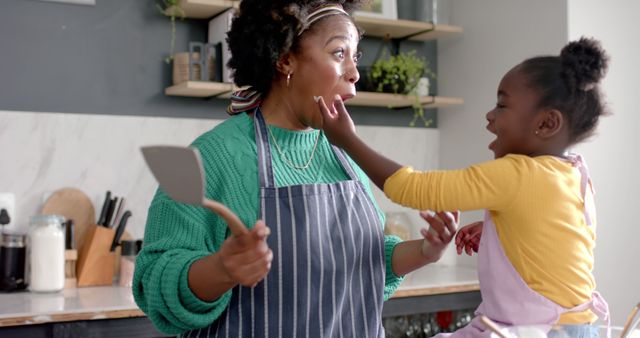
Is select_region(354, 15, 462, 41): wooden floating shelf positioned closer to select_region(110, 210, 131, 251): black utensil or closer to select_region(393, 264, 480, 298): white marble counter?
select_region(393, 264, 480, 298): white marble counter

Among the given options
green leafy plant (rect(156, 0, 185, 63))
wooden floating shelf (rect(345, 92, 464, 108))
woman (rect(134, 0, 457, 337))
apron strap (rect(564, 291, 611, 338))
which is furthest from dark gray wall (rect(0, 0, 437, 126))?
apron strap (rect(564, 291, 611, 338))

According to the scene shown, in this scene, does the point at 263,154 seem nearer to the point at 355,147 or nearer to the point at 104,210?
the point at 355,147

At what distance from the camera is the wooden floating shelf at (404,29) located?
340 centimetres

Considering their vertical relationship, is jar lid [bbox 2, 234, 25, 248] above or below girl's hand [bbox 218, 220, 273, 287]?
below

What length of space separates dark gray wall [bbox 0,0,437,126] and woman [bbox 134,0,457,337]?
1628 mm

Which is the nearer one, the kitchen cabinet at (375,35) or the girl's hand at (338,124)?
the girl's hand at (338,124)

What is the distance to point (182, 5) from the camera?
301cm

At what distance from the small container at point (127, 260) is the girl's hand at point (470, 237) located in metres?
1.66

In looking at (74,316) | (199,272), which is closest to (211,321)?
(199,272)

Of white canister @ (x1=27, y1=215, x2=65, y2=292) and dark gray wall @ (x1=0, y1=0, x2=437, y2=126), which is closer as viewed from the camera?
white canister @ (x1=27, y1=215, x2=65, y2=292)

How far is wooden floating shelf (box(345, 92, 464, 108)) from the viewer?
10.9ft

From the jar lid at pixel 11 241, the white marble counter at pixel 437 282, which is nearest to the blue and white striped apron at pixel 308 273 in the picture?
the white marble counter at pixel 437 282

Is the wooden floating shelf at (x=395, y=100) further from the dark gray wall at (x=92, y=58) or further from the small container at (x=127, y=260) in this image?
the small container at (x=127, y=260)

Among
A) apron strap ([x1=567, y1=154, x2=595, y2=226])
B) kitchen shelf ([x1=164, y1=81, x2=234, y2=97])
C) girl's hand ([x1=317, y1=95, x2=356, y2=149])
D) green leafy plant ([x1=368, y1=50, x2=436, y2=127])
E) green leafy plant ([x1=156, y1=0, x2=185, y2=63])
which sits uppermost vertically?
green leafy plant ([x1=156, y1=0, x2=185, y2=63])
